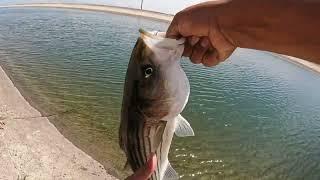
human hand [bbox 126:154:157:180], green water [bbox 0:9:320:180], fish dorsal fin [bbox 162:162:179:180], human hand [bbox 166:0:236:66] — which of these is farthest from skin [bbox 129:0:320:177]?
green water [bbox 0:9:320:180]

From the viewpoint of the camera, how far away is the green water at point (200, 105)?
12203 mm

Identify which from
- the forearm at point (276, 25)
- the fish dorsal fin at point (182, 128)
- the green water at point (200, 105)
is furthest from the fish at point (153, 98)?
the green water at point (200, 105)

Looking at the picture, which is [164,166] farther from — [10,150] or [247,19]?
[10,150]

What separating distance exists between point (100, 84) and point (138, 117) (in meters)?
15.0

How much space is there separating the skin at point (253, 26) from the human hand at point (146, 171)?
0.78 meters

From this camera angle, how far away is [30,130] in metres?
12.5

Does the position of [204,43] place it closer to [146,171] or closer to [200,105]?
[146,171]

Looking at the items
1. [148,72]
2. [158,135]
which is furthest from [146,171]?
[148,72]

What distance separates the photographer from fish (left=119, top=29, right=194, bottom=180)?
2879 mm

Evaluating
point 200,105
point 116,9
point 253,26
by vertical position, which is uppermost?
point 253,26

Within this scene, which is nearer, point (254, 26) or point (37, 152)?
point (254, 26)

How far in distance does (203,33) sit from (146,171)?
1001mm

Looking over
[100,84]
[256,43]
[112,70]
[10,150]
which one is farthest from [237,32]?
[112,70]

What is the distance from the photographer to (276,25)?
91.7 inches
